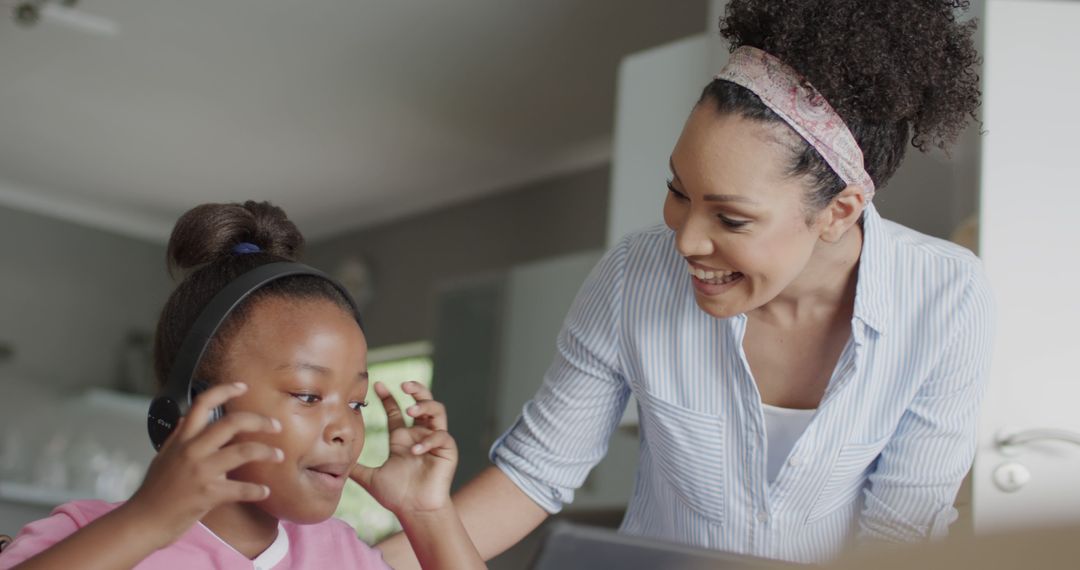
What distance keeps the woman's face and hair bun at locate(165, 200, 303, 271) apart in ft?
1.52

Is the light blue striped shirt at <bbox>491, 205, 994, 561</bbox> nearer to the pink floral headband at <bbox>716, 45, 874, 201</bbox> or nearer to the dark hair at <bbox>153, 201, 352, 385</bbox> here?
the pink floral headband at <bbox>716, 45, 874, 201</bbox>

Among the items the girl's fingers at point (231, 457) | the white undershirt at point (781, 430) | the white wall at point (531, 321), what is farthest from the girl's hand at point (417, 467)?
the white wall at point (531, 321)

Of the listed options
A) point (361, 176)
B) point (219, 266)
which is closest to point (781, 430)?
point (219, 266)

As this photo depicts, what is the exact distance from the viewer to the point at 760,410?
137 cm

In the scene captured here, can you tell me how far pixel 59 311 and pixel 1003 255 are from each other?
567 cm

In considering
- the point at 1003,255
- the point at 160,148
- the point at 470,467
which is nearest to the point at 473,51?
the point at 470,467

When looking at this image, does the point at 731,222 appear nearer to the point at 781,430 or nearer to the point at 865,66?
the point at 865,66

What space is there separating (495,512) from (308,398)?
390 millimetres

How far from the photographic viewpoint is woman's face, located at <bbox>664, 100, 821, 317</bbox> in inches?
47.3

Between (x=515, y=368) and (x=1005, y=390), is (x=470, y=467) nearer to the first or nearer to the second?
(x=515, y=368)

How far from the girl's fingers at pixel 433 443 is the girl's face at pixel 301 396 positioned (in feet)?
0.20

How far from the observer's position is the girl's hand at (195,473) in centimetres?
87

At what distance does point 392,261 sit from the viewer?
6188mm

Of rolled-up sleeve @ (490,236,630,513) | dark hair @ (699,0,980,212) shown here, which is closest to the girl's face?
rolled-up sleeve @ (490,236,630,513)
